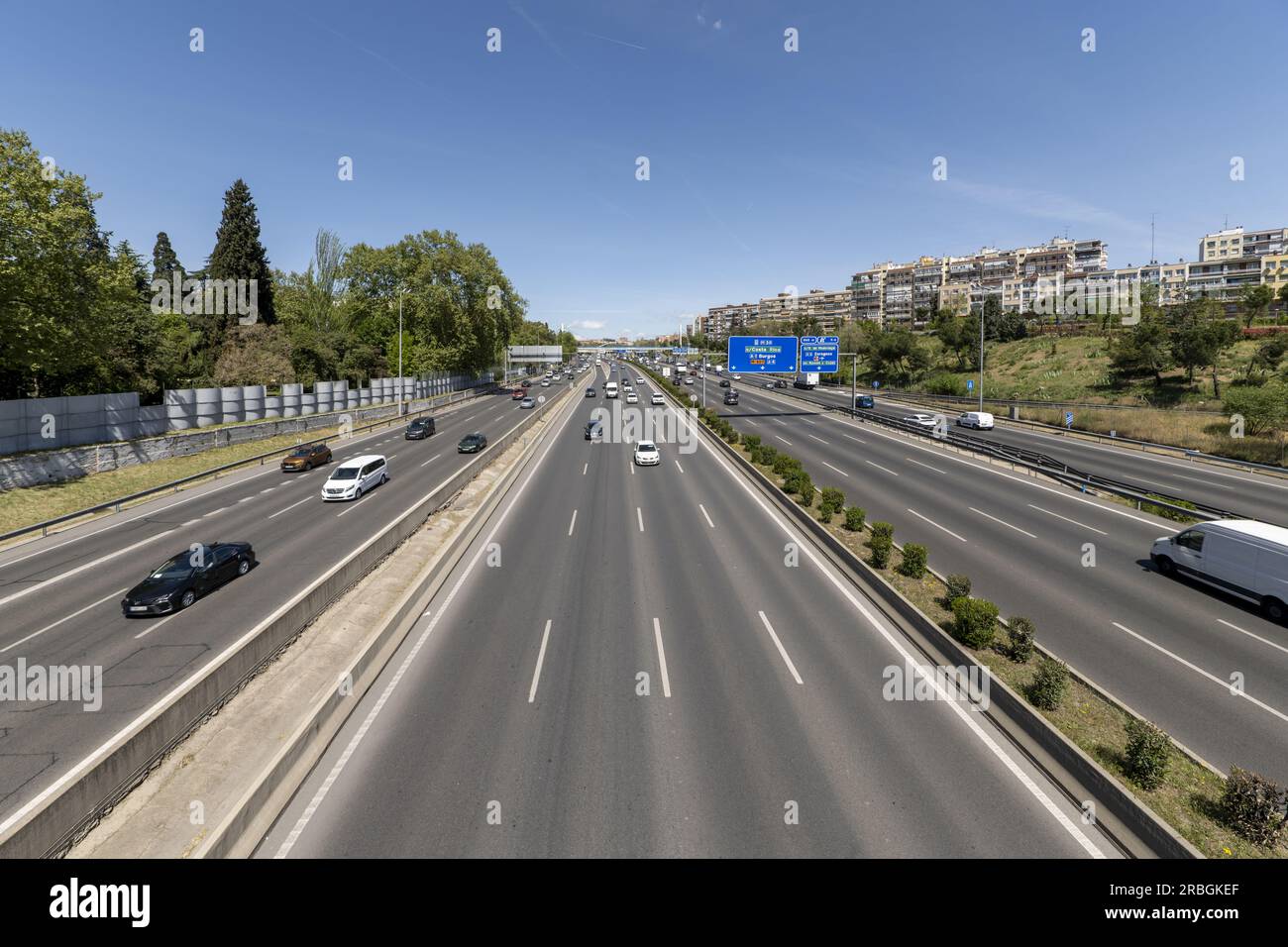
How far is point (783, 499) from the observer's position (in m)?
28.3

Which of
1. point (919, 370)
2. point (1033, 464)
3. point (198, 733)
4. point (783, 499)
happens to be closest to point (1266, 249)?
point (919, 370)

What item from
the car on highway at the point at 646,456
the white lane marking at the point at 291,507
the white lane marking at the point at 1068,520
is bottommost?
the white lane marking at the point at 1068,520

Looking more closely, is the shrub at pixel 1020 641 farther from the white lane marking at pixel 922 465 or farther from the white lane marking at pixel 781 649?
the white lane marking at pixel 922 465

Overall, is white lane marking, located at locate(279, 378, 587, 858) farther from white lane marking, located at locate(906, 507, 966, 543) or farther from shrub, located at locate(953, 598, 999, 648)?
white lane marking, located at locate(906, 507, 966, 543)

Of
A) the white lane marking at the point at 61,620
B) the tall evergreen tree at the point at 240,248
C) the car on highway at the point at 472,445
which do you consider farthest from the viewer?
the tall evergreen tree at the point at 240,248

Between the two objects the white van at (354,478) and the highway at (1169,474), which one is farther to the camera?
the white van at (354,478)

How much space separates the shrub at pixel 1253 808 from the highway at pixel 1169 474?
78.0ft

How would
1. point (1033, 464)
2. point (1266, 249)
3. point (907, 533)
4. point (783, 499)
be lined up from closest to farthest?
point (907, 533) < point (783, 499) < point (1033, 464) < point (1266, 249)

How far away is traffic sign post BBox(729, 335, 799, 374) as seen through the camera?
2279 inches

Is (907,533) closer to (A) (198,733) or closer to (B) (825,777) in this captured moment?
(B) (825,777)

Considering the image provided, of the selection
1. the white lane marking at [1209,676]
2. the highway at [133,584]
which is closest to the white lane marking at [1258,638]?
the white lane marking at [1209,676]

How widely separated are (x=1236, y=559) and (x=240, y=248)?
90.2 m

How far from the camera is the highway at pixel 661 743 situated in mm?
8453
